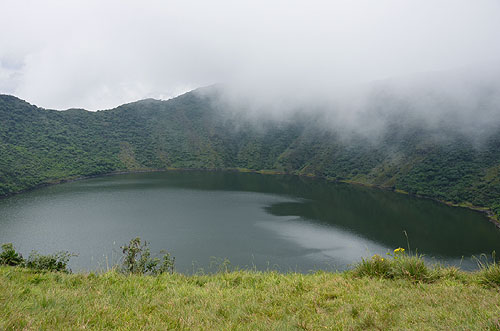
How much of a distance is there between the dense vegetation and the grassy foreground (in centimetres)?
7905

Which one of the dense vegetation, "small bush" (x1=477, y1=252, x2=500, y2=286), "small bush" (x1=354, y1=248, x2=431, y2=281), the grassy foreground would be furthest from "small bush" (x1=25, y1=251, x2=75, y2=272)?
the dense vegetation

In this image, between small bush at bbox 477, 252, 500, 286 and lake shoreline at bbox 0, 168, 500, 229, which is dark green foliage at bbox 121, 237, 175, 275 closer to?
small bush at bbox 477, 252, 500, 286

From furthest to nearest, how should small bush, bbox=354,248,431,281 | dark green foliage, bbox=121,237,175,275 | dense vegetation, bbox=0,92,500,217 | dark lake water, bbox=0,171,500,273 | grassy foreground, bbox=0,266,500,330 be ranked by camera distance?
1. dense vegetation, bbox=0,92,500,217
2. dark lake water, bbox=0,171,500,273
3. dark green foliage, bbox=121,237,175,275
4. small bush, bbox=354,248,431,281
5. grassy foreground, bbox=0,266,500,330

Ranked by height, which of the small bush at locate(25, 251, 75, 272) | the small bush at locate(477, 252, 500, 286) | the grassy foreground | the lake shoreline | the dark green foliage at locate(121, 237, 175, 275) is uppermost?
the grassy foreground

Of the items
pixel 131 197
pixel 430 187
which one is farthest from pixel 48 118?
pixel 430 187

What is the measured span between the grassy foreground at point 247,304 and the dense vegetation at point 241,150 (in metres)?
79.0

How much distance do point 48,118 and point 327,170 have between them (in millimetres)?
149342

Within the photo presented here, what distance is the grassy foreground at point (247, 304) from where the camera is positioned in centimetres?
341

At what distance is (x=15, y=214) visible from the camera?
57.1 m

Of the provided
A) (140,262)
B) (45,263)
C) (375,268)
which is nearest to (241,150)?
(140,262)

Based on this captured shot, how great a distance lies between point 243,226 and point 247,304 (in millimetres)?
49853

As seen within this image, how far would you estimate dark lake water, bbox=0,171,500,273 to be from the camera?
132ft

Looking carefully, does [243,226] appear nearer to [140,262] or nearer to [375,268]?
[140,262]

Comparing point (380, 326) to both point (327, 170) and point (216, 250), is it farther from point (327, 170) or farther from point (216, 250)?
point (327, 170)
